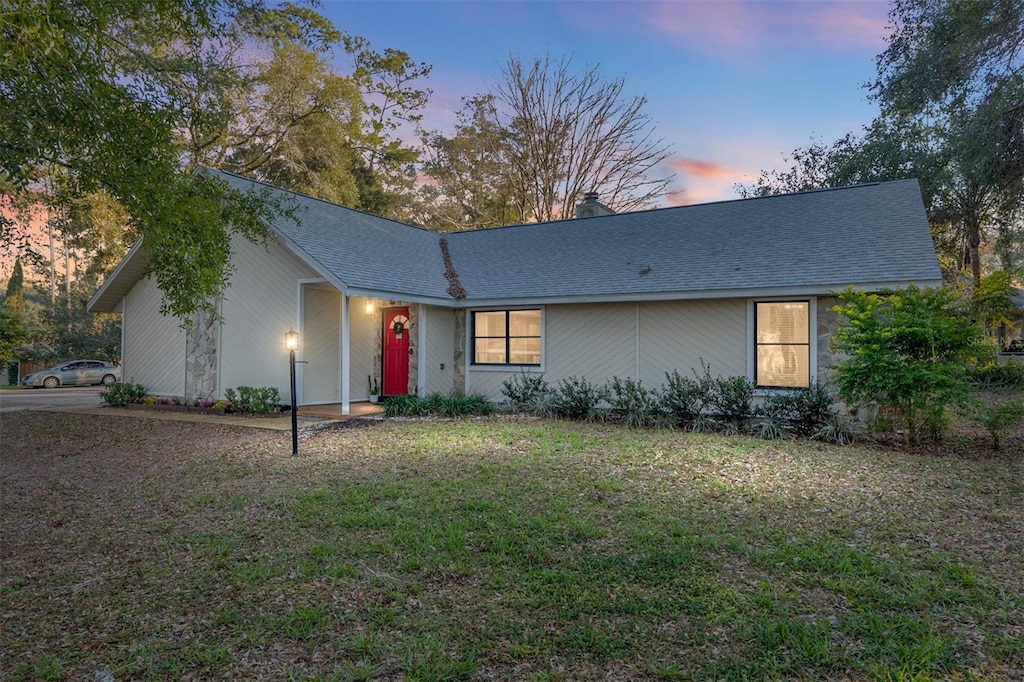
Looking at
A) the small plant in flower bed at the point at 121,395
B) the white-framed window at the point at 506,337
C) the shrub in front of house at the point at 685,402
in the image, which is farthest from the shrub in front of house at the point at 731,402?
→ the small plant in flower bed at the point at 121,395

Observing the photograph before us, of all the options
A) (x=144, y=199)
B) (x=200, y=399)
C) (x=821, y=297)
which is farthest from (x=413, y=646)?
(x=200, y=399)

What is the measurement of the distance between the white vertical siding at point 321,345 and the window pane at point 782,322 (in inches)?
334

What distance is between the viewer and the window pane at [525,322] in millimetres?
12375

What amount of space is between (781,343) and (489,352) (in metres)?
5.94

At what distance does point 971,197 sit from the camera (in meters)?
19.5

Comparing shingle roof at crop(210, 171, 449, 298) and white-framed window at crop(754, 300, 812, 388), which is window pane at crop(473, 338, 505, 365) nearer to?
shingle roof at crop(210, 171, 449, 298)

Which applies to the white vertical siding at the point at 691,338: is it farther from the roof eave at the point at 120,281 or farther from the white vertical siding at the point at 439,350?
the roof eave at the point at 120,281

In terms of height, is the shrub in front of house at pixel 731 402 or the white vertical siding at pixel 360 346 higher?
the white vertical siding at pixel 360 346

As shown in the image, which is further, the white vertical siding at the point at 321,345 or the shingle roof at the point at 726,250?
the white vertical siding at the point at 321,345

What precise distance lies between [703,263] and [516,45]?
52.7 feet

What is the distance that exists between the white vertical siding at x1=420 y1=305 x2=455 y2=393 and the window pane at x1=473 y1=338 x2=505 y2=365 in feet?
1.92

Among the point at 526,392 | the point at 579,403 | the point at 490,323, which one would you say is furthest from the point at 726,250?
the point at 490,323

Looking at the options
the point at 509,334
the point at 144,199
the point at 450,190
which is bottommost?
the point at 509,334

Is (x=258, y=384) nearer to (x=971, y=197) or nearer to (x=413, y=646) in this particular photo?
(x=413, y=646)
